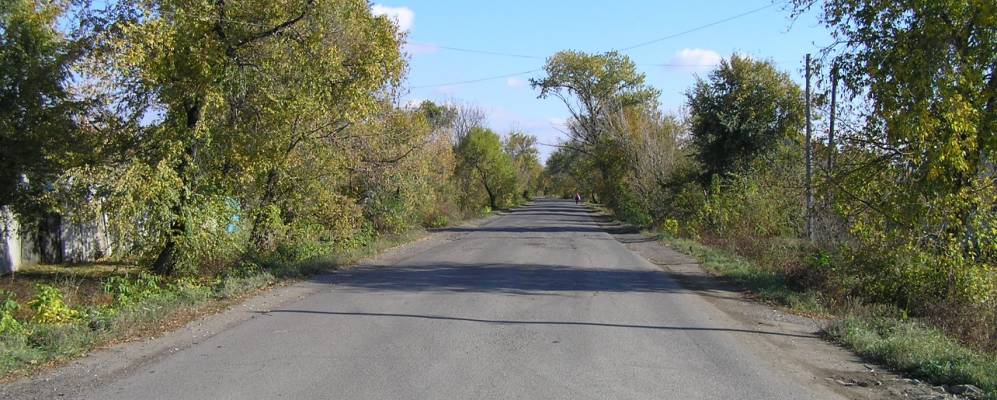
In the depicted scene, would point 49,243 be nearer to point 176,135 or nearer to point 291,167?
point 291,167

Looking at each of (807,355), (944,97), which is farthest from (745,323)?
(944,97)

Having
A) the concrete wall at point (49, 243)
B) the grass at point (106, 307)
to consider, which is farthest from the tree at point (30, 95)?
the grass at point (106, 307)

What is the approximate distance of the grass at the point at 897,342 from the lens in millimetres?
7297

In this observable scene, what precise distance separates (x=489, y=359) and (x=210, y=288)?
7.07m

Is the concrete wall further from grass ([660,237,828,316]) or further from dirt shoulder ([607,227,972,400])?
grass ([660,237,828,316])

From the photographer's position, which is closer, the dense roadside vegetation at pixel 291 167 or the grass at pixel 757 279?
the dense roadside vegetation at pixel 291 167

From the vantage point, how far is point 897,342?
8.53 meters

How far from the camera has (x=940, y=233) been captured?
1159 cm

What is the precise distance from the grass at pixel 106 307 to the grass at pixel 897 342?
8.62 meters

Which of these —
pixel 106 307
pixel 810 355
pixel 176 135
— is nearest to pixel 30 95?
pixel 176 135

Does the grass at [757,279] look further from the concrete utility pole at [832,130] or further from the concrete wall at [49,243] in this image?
the concrete wall at [49,243]

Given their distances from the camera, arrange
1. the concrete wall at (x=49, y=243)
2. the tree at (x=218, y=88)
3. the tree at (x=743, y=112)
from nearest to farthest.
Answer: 1. the tree at (x=218, y=88)
2. the concrete wall at (x=49, y=243)
3. the tree at (x=743, y=112)

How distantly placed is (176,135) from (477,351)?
8456 mm

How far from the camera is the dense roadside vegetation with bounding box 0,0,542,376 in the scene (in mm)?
12336
